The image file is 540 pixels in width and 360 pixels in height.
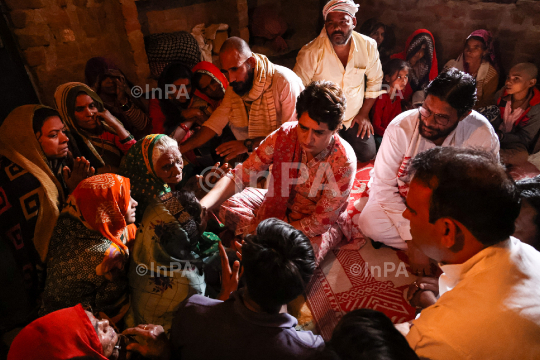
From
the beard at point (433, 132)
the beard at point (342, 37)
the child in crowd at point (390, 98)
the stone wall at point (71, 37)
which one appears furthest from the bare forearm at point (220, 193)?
the stone wall at point (71, 37)

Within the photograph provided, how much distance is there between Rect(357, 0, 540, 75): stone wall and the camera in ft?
13.5

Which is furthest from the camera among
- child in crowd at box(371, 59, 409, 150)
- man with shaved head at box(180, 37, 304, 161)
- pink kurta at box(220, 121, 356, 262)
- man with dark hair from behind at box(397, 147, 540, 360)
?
child in crowd at box(371, 59, 409, 150)

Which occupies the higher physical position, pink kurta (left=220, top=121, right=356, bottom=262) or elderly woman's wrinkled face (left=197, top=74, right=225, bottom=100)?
elderly woman's wrinkled face (left=197, top=74, right=225, bottom=100)

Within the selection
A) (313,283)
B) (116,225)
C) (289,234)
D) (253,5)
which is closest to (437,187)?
(289,234)

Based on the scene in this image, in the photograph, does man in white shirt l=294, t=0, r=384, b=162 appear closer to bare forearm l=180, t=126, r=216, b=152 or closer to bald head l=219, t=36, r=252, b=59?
bald head l=219, t=36, r=252, b=59

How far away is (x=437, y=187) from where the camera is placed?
1315mm

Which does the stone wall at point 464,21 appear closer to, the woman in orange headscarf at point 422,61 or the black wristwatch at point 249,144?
the woman in orange headscarf at point 422,61

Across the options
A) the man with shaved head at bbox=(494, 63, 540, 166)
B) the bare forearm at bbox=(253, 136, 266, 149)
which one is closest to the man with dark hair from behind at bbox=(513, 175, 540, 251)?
the man with shaved head at bbox=(494, 63, 540, 166)

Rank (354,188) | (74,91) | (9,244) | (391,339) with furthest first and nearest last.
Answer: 1. (354,188)
2. (74,91)
3. (9,244)
4. (391,339)

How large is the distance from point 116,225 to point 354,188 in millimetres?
2375

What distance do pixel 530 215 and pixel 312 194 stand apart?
52.4 inches

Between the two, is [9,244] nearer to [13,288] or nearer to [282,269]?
[13,288]

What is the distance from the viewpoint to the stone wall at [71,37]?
344 centimetres

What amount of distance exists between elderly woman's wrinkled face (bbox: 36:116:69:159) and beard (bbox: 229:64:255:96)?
4.96ft
